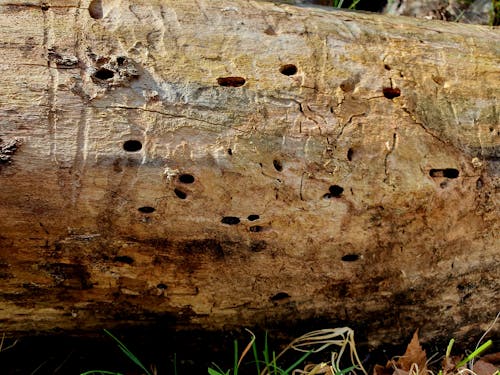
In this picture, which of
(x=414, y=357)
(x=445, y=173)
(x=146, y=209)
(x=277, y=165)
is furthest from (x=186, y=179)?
(x=414, y=357)

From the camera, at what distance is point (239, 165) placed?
6.97ft

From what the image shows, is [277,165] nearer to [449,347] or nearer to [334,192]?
[334,192]

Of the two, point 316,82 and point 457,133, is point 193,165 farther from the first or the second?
point 457,133

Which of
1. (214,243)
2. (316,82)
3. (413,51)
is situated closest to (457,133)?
(413,51)

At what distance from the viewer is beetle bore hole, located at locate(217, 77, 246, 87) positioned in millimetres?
2162

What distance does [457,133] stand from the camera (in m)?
2.28

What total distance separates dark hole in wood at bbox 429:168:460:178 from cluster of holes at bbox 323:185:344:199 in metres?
0.30

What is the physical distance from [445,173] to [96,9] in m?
1.24

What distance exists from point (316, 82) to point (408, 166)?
397 mm

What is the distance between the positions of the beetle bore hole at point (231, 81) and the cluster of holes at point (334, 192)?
17.0 inches

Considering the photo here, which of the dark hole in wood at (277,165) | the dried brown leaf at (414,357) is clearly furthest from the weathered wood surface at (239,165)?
the dried brown leaf at (414,357)

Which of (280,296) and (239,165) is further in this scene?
(280,296)

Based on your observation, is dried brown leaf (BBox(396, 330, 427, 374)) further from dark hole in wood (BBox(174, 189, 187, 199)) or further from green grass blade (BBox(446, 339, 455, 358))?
dark hole in wood (BBox(174, 189, 187, 199))

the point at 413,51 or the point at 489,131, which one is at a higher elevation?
the point at 413,51
